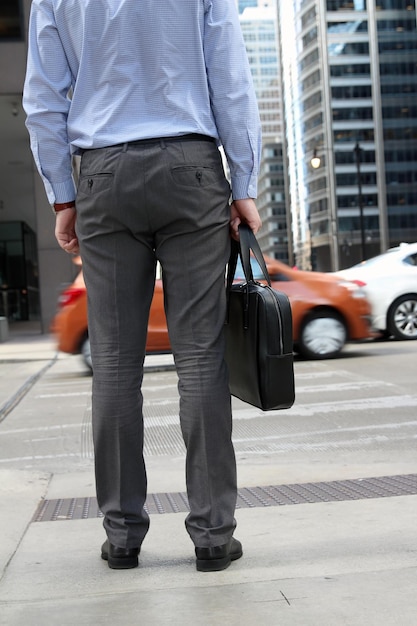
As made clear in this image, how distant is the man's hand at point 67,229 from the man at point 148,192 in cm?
9

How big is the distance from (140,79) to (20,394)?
283 inches

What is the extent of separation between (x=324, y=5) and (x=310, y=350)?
472 ft

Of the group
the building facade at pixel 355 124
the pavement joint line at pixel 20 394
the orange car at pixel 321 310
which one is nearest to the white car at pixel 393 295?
the orange car at pixel 321 310

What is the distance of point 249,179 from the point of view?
2.78 meters

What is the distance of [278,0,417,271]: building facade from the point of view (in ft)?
443

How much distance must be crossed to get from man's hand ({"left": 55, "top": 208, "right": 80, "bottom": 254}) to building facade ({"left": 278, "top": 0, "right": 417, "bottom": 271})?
124800 mm

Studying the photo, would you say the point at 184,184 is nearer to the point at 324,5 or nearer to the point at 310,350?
the point at 310,350

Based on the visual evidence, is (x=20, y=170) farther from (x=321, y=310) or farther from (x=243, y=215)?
(x=243, y=215)

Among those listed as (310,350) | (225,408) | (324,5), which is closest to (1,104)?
(310,350)

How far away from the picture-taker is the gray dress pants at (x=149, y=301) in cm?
265

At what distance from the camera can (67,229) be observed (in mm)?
2898

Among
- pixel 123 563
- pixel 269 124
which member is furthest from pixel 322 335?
pixel 269 124

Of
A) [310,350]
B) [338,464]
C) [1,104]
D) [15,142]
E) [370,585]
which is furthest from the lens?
[15,142]

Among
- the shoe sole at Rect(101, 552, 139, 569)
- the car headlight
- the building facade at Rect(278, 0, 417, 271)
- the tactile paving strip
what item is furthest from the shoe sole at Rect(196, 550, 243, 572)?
the building facade at Rect(278, 0, 417, 271)
